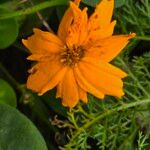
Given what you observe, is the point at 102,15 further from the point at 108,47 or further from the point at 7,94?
the point at 7,94

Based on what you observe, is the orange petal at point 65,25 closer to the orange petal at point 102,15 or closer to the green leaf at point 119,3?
the orange petal at point 102,15

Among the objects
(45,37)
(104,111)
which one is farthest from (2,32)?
(104,111)

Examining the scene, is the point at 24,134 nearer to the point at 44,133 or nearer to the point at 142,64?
the point at 44,133

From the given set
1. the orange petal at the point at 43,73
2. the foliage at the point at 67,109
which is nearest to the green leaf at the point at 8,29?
the foliage at the point at 67,109

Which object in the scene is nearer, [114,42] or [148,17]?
[114,42]

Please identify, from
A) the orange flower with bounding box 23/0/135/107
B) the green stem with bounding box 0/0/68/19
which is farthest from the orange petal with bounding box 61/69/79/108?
the green stem with bounding box 0/0/68/19

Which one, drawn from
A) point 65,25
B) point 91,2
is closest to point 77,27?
point 65,25

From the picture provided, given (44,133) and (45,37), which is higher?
(45,37)
